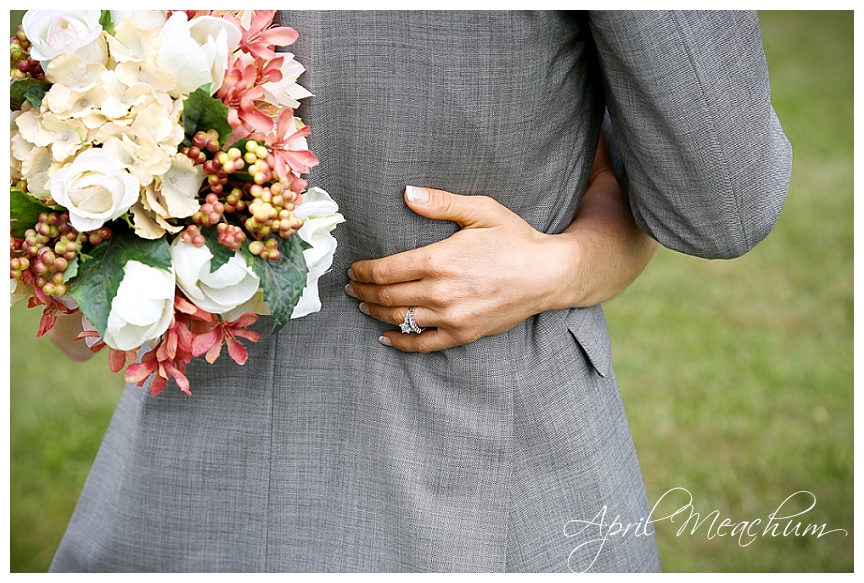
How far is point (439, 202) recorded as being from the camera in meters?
1.18

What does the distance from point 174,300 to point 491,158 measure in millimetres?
477

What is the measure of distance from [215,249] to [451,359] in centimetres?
43

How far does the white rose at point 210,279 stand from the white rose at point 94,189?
0.30 feet

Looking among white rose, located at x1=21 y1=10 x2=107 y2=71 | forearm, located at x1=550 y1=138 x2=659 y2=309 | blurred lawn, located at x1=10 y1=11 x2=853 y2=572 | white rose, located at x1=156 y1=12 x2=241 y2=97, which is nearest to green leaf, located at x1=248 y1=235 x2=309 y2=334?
white rose, located at x1=156 y1=12 x2=241 y2=97

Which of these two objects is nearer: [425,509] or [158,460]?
[425,509]

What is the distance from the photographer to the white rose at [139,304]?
959mm

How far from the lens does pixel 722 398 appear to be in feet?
12.6

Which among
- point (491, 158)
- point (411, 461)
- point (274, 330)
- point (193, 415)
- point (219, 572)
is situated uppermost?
point (491, 158)

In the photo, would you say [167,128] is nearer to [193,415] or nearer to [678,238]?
[193,415]

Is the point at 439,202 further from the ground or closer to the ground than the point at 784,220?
further from the ground

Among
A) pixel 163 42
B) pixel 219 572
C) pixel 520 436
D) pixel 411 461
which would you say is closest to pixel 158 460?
pixel 219 572

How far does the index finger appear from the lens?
3.99 ft

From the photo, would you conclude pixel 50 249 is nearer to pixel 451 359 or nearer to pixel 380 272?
pixel 380 272

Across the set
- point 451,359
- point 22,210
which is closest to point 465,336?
point 451,359
